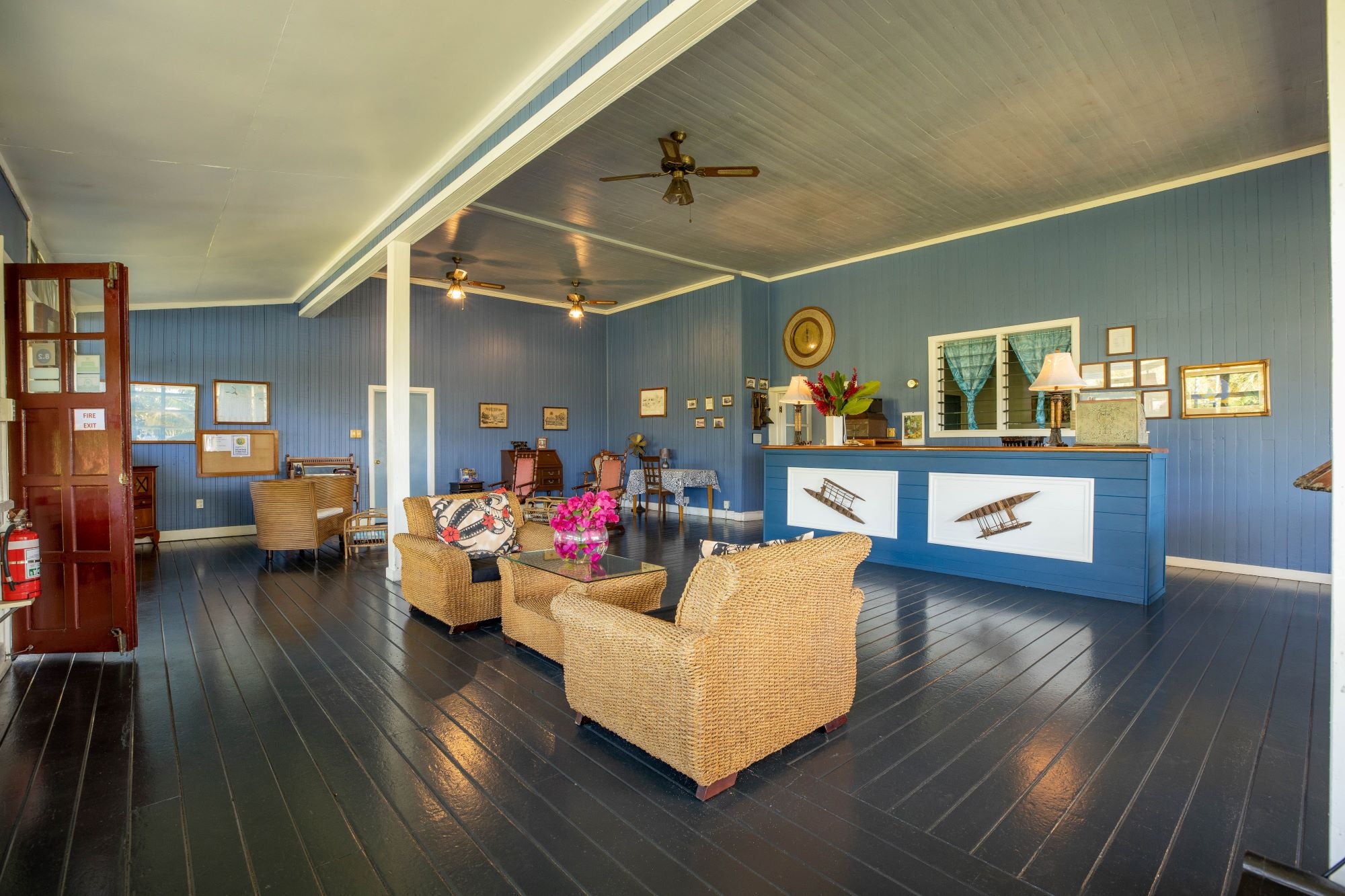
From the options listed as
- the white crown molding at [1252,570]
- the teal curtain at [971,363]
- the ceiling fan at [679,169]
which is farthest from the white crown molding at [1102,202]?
the ceiling fan at [679,169]

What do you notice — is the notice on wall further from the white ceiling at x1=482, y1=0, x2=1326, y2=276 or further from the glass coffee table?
the white ceiling at x1=482, y1=0, x2=1326, y2=276

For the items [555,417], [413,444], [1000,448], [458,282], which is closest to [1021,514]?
[1000,448]

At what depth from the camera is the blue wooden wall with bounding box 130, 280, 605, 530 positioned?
7.27m

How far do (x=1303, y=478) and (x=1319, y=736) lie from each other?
189cm

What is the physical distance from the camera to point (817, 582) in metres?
2.18

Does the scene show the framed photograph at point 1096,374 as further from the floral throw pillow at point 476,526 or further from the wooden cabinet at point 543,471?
the wooden cabinet at point 543,471

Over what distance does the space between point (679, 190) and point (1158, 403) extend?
15.1 feet

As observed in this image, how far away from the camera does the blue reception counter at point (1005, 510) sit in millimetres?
4305

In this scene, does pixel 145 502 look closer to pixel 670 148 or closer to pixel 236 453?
pixel 236 453

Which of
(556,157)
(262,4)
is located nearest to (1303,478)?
(262,4)

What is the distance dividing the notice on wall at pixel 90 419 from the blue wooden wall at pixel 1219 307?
23.8ft

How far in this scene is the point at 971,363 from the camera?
6.92 metres

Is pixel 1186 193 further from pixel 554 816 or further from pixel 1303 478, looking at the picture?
pixel 554 816

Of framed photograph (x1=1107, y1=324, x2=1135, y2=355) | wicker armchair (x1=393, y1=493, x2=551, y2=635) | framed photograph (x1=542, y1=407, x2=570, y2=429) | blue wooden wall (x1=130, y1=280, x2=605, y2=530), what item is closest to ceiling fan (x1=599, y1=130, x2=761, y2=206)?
wicker armchair (x1=393, y1=493, x2=551, y2=635)
